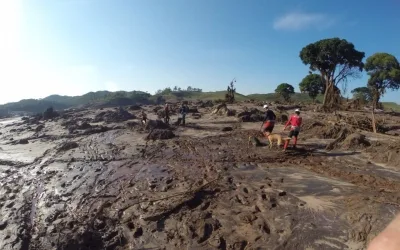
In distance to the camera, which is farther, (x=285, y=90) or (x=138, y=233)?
(x=285, y=90)

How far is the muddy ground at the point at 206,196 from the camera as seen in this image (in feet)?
20.1

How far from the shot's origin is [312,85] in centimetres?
4156

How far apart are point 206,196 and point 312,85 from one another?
37.3m

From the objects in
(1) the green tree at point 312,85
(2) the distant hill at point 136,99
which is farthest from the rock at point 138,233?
(2) the distant hill at point 136,99

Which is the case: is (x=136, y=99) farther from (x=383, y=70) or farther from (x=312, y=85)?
(x=383, y=70)

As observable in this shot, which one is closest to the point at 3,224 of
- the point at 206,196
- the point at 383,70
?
the point at 206,196

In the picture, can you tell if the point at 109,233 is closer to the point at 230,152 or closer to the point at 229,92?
the point at 230,152

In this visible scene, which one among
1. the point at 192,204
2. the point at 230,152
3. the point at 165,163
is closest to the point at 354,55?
the point at 230,152

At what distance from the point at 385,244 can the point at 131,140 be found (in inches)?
643

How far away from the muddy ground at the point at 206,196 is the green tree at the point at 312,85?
28885mm

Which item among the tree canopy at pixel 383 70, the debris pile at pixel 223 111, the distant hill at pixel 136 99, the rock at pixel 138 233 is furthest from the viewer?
the distant hill at pixel 136 99

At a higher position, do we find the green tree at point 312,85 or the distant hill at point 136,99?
the green tree at point 312,85

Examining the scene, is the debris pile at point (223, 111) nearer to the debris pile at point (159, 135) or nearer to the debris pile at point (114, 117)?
the debris pile at point (114, 117)

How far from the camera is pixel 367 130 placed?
16.0 m
